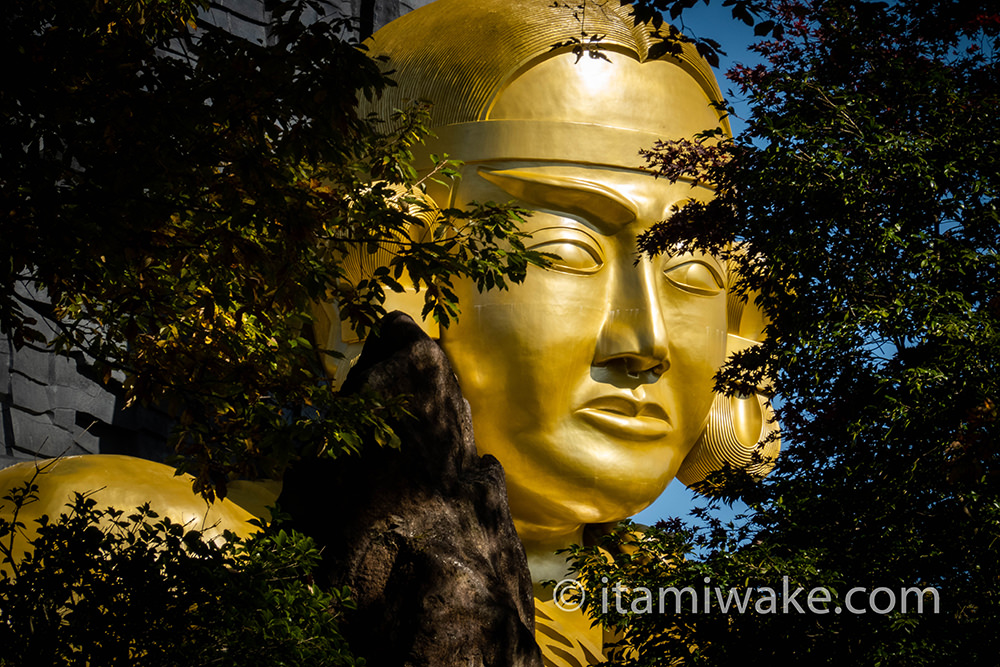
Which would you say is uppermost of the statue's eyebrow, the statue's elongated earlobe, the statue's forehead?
the statue's forehead

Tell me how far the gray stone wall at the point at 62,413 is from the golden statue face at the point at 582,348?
2244mm

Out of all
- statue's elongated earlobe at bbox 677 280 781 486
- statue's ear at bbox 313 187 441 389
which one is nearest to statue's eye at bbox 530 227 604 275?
statue's ear at bbox 313 187 441 389

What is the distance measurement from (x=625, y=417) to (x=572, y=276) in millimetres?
989

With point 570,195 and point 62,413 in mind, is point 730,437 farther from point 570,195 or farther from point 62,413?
point 62,413

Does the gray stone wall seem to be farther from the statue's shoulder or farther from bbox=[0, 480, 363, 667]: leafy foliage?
bbox=[0, 480, 363, 667]: leafy foliage

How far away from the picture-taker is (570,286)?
25.5 ft

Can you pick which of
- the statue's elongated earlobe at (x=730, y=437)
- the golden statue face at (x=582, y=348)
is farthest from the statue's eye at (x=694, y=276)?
the statue's elongated earlobe at (x=730, y=437)

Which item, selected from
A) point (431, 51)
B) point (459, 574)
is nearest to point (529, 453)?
point (459, 574)

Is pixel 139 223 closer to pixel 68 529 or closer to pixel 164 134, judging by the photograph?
pixel 164 134

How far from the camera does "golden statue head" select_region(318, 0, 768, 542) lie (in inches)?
305

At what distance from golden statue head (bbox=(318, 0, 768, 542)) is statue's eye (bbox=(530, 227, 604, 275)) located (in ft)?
0.03

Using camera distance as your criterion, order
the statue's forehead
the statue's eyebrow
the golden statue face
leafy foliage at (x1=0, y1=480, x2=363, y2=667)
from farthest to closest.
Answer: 1. the statue's forehead
2. the statue's eyebrow
3. the golden statue face
4. leafy foliage at (x1=0, y1=480, x2=363, y2=667)

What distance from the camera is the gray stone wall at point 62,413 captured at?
838cm

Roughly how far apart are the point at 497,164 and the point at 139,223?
4032 mm
